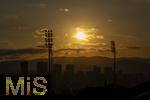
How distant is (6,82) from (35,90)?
3174 millimetres

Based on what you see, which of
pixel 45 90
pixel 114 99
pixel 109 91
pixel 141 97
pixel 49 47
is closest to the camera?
pixel 45 90

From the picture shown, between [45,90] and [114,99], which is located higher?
[45,90]

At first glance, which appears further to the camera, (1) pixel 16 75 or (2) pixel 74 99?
(2) pixel 74 99

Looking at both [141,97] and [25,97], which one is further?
[141,97]

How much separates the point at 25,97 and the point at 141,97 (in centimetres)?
3162

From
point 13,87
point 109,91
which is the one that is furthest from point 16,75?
point 109,91

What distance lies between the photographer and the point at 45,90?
45125 millimetres

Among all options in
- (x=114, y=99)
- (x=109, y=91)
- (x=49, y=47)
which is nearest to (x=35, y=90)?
(x=49, y=47)

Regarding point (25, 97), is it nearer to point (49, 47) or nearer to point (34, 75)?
point (34, 75)

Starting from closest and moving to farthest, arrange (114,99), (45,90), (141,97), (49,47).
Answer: (45,90) < (141,97) < (49,47) < (114,99)

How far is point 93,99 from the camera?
308 feet

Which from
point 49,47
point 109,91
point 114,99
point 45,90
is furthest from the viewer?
point 109,91

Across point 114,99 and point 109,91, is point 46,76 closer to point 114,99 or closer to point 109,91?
point 114,99

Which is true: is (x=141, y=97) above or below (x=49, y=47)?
below
